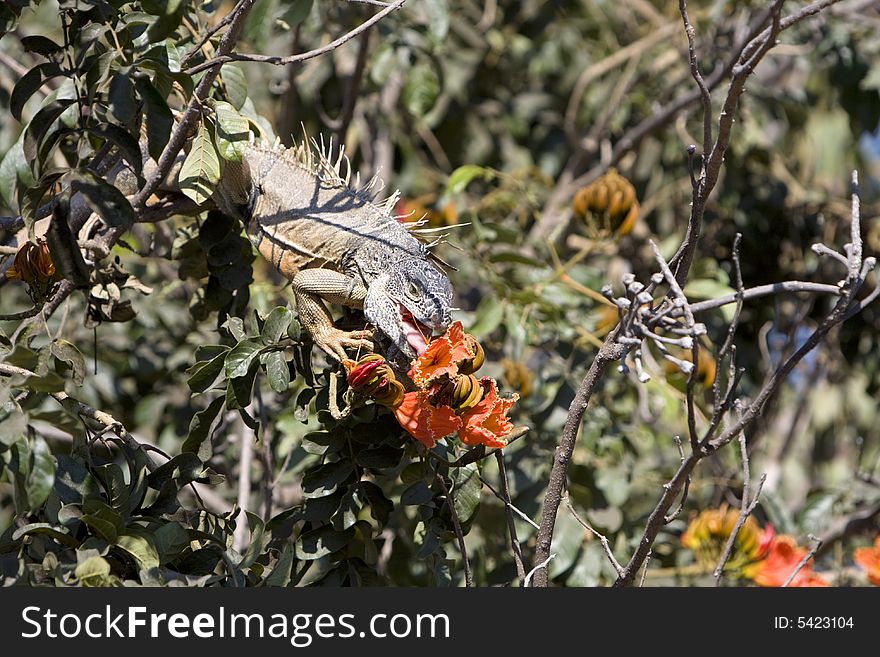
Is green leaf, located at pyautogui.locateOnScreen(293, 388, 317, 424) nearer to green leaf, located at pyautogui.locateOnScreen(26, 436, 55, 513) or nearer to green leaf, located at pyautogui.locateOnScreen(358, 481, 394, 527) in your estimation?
green leaf, located at pyautogui.locateOnScreen(358, 481, 394, 527)

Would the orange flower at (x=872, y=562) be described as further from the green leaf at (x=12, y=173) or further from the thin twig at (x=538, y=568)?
the green leaf at (x=12, y=173)

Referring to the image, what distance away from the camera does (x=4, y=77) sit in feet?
12.4

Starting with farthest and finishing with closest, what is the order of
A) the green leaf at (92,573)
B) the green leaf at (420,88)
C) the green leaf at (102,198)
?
the green leaf at (420,88) < the green leaf at (102,198) < the green leaf at (92,573)

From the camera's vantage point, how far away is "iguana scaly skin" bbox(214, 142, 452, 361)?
2.01 m

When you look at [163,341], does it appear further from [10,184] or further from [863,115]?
[863,115]

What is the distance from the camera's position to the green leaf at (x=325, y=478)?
6.59 feet

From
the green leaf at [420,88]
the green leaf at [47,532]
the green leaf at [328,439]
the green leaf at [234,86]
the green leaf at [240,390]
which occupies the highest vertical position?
the green leaf at [420,88]

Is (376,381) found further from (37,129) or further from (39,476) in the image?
(37,129)

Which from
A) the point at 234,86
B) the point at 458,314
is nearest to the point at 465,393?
the point at 234,86

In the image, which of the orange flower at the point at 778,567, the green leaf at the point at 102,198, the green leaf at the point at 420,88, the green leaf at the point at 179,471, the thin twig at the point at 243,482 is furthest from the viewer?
the green leaf at the point at 420,88

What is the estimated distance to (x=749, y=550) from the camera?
9.81 feet

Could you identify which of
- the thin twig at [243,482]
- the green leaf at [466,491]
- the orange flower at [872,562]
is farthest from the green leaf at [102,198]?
the orange flower at [872,562]

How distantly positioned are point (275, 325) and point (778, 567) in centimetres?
185

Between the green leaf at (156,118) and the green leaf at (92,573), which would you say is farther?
the green leaf at (156,118)
